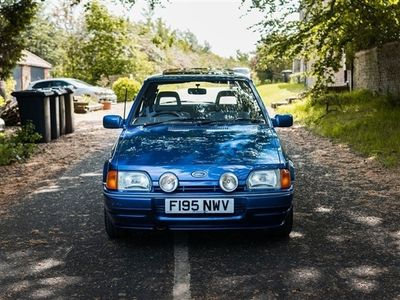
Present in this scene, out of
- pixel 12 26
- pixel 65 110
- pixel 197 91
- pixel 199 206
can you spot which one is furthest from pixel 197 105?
pixel 65 110

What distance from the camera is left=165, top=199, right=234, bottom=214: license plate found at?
4371 mm

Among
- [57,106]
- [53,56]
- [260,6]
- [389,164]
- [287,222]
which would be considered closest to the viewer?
[287,222]

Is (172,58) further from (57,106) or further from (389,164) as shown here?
(389,164)

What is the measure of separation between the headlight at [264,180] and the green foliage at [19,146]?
21.4 feet

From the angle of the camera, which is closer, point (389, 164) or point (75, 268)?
point (75, 268)

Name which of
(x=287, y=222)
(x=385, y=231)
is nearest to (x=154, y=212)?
(x=287, y=222)

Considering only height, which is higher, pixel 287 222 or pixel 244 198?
pixel 244 198

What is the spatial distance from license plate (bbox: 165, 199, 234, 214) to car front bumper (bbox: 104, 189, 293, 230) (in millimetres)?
33

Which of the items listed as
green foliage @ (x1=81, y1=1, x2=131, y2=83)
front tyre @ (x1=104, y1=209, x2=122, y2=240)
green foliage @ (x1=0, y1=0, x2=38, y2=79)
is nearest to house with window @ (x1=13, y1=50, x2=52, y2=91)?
green foliage @ (x1=81, y1=1, x2=131, y2=83)

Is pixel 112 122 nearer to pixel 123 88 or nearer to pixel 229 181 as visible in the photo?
pixel 229 181

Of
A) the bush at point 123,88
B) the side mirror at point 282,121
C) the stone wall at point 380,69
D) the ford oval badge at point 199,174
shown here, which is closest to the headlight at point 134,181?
the ford oval badge at point 199,174

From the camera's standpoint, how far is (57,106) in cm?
1367

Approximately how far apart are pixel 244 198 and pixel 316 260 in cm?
77

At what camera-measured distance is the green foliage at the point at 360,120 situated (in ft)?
33.5
